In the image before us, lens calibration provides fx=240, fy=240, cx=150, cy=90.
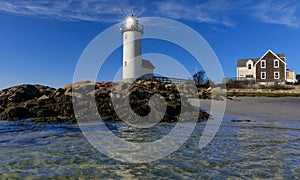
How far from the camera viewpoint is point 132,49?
36031mm

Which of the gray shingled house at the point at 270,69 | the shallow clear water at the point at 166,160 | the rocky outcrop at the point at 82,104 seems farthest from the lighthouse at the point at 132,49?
the shallow clear water at the point at 166,160

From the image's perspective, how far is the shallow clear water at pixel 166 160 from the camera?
3.98 m

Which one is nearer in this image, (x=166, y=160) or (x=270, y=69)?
(x=166, y=160)

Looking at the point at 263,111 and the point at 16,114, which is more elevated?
the point at 16,114

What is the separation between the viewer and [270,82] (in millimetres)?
42781

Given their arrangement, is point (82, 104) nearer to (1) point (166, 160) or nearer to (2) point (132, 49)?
(1) point (166, 160)

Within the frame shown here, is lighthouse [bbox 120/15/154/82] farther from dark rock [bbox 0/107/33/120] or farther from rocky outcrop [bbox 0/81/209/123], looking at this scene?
dark rock [bbox 0/107/33/120]

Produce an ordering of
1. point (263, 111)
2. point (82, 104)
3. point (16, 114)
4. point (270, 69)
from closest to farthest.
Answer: point (16, 114)
point (82, 104)
point (263, 111)
point (270, 69)

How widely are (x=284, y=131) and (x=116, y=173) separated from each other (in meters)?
6.53

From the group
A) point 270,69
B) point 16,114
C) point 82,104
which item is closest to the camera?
point 16,114

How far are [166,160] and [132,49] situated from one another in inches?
1268

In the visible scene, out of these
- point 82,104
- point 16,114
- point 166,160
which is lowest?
point 166,160

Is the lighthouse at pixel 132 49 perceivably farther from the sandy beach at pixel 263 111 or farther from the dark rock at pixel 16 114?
the dark rock at pixel 16 114

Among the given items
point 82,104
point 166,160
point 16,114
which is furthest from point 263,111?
point 16,114
